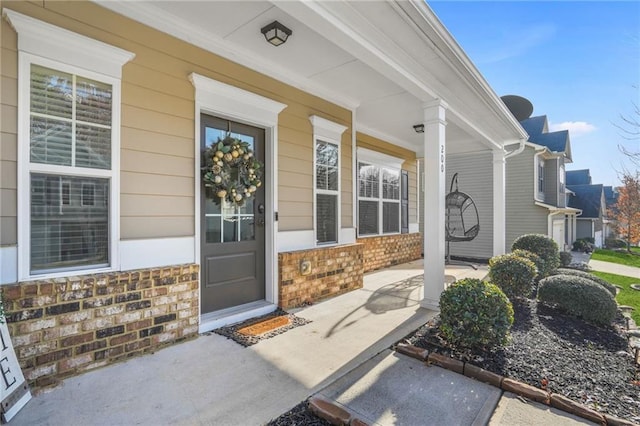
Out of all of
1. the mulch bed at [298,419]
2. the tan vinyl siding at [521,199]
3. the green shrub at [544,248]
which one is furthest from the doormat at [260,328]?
the tan vinyl siding at [521,199]

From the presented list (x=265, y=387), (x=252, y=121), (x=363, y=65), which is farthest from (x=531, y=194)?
(x=265, y=387)

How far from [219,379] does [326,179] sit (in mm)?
3041

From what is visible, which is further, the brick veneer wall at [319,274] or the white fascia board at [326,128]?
the white fascia board at [326,128]

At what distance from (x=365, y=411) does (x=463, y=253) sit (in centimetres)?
868

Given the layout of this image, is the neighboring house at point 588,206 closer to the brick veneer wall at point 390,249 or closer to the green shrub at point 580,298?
the brick veneer wall at point 390,249

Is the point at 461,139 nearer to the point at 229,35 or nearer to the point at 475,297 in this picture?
the point at 475,297

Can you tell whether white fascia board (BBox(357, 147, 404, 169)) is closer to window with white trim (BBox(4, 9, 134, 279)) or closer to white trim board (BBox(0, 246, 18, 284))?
window with white trim (BBox(4, 9, 134, 279))

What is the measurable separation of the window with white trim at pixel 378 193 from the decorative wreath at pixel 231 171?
3379 mm

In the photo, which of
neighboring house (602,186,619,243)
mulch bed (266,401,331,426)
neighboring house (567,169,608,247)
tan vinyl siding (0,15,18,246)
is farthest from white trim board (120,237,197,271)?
neighboring house (602,186,619,243)

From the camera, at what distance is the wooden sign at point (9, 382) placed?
1.78 meters

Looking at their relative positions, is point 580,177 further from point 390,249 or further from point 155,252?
point 155,252

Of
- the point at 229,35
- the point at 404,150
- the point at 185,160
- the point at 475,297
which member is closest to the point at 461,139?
the point at 404,150

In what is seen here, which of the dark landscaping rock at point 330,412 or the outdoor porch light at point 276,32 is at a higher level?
the outdoor porch light at point 276,32

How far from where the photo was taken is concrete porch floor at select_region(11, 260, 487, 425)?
1870 mm
